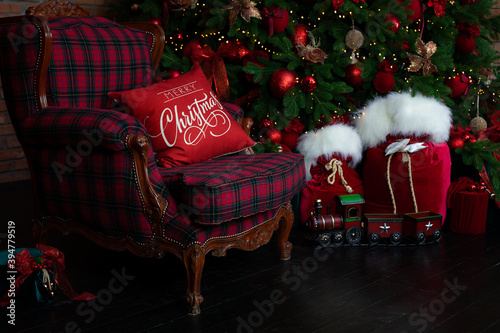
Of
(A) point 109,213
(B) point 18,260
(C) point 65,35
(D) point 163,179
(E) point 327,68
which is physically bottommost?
(B) point 18,260

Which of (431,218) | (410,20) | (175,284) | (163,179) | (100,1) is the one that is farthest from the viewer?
(100,1)

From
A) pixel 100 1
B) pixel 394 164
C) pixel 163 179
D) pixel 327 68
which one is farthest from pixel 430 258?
pixel 100 1

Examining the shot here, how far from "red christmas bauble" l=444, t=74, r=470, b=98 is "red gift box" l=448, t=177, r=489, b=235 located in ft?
1.73

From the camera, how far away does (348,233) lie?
238 cm

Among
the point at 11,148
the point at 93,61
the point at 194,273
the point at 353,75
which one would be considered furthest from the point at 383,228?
the point at 11,148

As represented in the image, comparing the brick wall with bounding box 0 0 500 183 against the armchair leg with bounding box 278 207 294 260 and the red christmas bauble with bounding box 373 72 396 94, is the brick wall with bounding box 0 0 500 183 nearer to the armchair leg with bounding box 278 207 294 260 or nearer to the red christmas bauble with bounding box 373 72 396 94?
the red christmas bauble with bounding box 373 72 396 94

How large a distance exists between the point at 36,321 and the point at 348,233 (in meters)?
1.32

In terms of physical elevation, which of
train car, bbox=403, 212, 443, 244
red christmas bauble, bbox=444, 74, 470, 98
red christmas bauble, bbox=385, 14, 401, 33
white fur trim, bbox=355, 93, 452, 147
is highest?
Result: red christmas bauble, bbox=385, 14, 401, 33

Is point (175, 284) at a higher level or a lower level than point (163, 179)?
lower

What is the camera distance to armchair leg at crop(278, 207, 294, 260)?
2221 millimetres

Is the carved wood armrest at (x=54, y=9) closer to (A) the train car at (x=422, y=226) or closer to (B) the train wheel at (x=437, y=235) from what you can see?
(A) the train car at (x=422, y=226)

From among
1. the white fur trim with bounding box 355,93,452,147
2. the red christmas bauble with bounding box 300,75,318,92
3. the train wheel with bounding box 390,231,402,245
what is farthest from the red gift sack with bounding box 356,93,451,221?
the red christmas bauble with bounding box 300,75,318,92

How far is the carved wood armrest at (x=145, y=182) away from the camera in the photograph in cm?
170

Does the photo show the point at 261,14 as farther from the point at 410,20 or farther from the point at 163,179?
the point at 163,179
